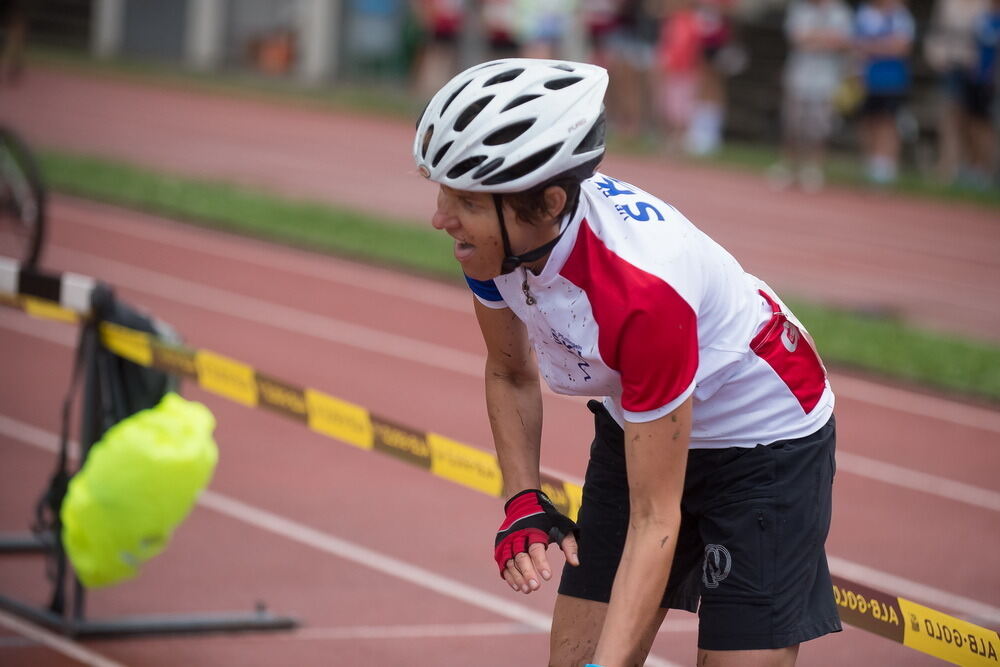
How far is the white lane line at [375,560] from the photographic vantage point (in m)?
5.48

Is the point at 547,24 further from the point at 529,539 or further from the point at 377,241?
the point at 529,539

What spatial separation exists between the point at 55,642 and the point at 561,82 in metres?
3.12

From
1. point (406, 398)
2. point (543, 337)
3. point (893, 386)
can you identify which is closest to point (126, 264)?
point (406, 398)

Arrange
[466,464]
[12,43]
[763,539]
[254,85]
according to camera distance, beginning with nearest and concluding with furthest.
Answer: [763,539], [466,464], [12,43], [254,85]

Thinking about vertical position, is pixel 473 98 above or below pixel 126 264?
above

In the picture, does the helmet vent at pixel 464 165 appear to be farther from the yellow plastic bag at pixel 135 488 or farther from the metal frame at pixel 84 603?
the metal frame at pixel 84 603

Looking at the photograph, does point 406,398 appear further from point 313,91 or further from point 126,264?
point 313,91

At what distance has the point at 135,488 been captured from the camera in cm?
468

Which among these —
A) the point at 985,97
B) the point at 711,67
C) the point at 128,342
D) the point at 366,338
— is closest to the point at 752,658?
the point at 128,342

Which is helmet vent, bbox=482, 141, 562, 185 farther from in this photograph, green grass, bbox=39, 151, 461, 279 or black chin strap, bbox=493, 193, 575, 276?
green grass, bbox=39, 151, 461, 279

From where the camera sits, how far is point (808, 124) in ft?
59.4

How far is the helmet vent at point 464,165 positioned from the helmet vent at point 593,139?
19cm

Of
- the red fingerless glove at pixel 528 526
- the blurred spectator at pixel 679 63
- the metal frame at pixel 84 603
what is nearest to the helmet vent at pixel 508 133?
the red fingerless glove at pixel 528 526

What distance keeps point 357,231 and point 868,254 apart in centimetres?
526
